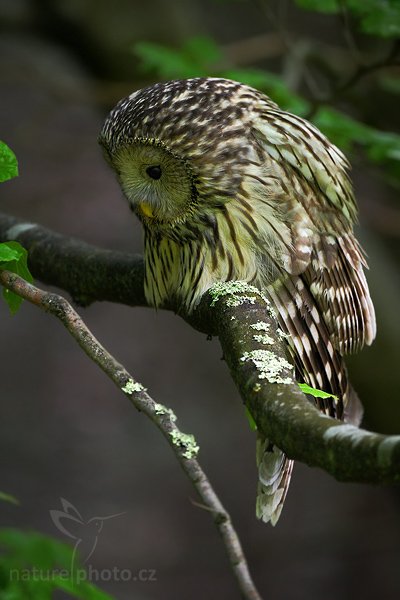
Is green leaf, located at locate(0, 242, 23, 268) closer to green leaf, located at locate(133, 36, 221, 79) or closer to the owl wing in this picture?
the owl wing

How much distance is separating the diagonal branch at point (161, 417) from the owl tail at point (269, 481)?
1143mm

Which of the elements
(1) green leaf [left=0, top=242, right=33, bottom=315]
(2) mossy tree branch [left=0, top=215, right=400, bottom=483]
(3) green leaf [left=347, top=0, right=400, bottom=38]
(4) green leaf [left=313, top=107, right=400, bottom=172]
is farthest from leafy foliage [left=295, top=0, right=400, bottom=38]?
(1) green leaf [left=0, top=242, right=33, bottom=315]

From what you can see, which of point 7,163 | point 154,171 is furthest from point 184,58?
point 7,163

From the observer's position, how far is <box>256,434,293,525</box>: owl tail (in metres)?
3.28

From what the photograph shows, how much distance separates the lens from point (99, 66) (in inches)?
247

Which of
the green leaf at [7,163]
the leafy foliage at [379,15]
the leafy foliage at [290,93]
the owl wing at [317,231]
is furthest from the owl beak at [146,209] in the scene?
the leafy foliage at [379,15]

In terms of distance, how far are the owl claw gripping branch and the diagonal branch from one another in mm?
738

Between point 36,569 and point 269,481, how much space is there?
1.29 m

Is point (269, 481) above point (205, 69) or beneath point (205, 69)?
beneath

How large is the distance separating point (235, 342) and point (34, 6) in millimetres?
5009

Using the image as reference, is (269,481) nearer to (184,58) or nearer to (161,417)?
(161,417)

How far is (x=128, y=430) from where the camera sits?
7.49m

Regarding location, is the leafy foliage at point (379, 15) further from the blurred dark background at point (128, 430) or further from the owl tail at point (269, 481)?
the blurred dark background at point (128, 430)

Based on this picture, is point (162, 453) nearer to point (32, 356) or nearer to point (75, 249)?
point (32, 356)
